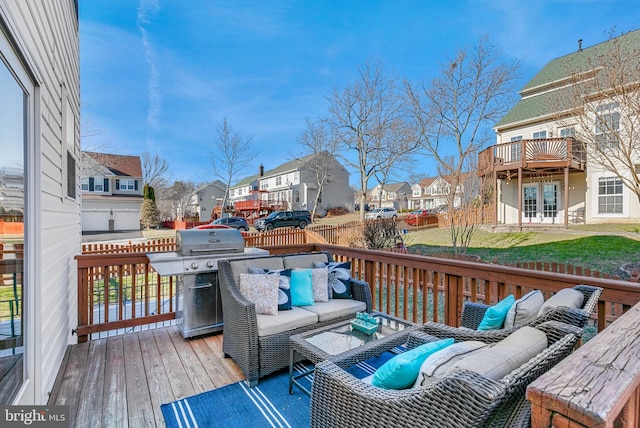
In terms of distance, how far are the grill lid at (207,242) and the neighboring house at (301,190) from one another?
2164 centimetres

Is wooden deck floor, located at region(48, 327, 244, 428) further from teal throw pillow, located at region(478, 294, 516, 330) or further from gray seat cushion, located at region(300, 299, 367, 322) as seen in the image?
teal throw pillow, located at region(478, 294, 516, 330)

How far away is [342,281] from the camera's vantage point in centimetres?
351

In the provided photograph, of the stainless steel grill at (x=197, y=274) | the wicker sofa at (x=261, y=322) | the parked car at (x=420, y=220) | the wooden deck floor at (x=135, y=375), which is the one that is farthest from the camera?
the parked car at (x=420, y=220)

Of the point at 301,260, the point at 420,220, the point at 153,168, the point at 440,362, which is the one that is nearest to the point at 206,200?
the point at 153,168

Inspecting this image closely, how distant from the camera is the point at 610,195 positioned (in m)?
11.0

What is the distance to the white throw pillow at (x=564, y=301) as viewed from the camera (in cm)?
164

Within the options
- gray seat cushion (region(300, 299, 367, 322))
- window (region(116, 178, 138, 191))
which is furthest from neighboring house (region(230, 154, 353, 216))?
gray seat cushion (region(300, 299, 367, 322))

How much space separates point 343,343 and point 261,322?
2.52 ft

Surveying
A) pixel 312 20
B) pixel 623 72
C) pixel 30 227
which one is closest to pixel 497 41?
pixel 623 72

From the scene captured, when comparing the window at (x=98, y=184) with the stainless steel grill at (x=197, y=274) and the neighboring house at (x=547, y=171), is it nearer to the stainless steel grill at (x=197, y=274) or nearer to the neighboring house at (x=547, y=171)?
the stainless steel grill at (x=197, y=274)

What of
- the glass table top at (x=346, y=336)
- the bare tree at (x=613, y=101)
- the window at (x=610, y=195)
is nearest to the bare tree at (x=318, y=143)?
the window at (x=610, y=195)

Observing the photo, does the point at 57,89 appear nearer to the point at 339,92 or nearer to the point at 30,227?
the point at 30,227

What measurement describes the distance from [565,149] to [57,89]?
1367 cm

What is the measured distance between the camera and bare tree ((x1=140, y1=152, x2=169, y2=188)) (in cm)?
2652
